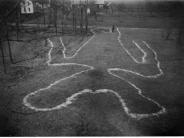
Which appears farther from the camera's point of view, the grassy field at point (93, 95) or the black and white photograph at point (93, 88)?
the black and white photograph at point (93, 88)

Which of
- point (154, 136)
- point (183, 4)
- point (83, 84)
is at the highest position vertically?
point (183, 4)

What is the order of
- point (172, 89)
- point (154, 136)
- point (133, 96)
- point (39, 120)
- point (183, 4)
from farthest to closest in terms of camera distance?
point (183, 4) → point (172, 89) → point (133, 96) → point (39, 120) → point (154, 136)

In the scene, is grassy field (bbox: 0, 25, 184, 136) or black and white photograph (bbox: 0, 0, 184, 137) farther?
black and white photograph (bbox: 0, 0, 184, 137)

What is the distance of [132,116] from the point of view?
823cm

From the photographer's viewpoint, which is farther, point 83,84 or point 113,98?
point 83,84

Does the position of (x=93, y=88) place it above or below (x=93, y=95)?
above

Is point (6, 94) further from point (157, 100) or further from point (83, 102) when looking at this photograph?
point (157, 100)

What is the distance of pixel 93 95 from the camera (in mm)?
9656

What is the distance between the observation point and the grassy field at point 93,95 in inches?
294

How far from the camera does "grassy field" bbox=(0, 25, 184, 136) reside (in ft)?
24.5

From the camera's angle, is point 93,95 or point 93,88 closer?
point 93,95

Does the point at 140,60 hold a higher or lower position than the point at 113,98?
higher

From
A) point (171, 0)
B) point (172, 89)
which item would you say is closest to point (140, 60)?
point (172, 89)

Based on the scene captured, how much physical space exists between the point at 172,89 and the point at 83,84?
14.8 feet
